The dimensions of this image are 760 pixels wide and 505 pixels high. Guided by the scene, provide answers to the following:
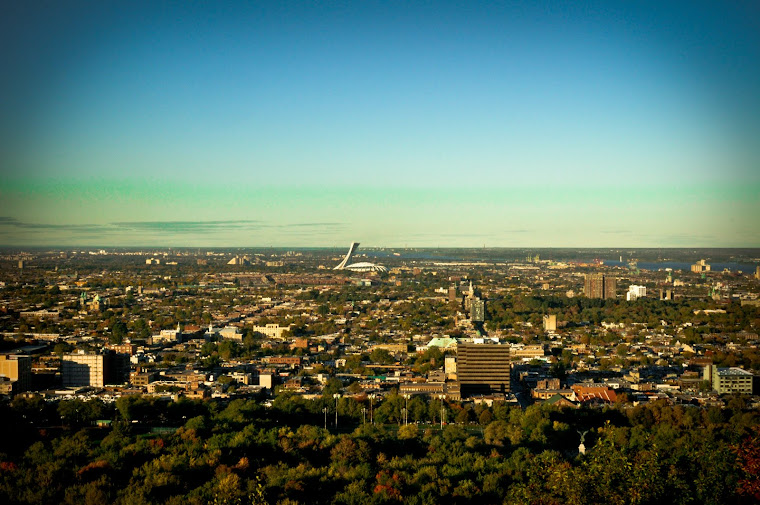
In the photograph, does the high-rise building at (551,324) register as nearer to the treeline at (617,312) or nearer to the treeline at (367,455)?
the treeline at (617,312)

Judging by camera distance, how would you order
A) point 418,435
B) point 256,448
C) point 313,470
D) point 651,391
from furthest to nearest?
point 651,391, point 418,435, point 256,448, point 313,470

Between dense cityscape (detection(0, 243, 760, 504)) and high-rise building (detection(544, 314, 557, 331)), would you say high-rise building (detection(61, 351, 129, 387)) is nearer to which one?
dense cityscape (detection(0, 243, 760, 504))

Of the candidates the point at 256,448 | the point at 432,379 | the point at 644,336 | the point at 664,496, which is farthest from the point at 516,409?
the point at 644,336

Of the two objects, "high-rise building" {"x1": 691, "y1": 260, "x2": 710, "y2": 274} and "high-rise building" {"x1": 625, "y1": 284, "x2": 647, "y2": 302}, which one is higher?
"high-rise building" {"x1": 691, "y1": 260, "x2": 710, "y2": 274}

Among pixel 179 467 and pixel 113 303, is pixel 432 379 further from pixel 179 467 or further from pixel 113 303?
pixel 113 303

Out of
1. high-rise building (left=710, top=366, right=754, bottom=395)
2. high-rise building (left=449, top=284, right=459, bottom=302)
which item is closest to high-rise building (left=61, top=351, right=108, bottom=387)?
high-rise building (left=710, top=366, right=754, bottom=395)

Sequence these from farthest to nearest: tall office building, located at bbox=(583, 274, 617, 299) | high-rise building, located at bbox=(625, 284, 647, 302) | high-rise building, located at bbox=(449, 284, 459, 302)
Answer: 1. tall office building, located at bbox=(583, 274, 617, 299)
2. high-rise building, located at bbox=(449, 284, 459, 302)
3. high-rise building, located at bbox=(625, 284, 647, 302)

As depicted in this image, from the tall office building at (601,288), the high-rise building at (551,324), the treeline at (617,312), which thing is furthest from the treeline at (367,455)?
the tall office building at (601,288)
